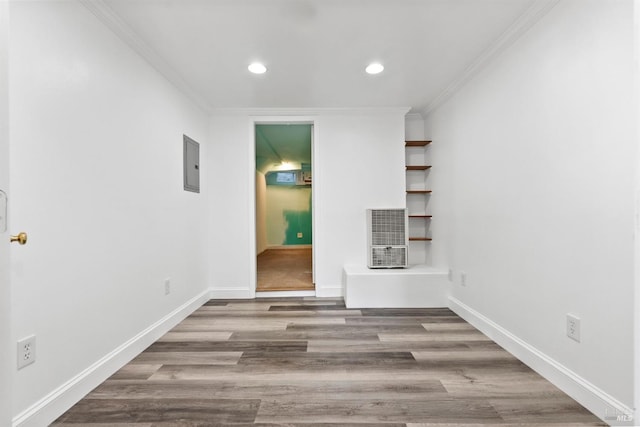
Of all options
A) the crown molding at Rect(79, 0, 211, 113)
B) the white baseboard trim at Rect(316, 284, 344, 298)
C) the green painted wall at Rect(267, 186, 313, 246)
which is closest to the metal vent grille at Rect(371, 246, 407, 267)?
the white baseboard trim at Rect(316, 284, 344, 298)

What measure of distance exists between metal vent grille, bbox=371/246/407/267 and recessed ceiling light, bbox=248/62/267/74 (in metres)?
2.16

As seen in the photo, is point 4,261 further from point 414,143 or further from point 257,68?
point 414,143

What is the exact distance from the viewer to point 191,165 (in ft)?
10.2

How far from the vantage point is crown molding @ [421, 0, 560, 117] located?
1.81m

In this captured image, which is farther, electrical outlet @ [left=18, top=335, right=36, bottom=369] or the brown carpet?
the brown carpet

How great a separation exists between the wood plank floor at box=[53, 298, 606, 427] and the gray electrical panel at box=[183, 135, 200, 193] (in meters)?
1.39

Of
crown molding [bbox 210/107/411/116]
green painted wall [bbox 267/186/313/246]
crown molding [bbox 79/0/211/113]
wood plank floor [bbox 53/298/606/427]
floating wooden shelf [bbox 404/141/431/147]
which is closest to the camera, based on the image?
wood plank floor [bbox 53/298/606/427]

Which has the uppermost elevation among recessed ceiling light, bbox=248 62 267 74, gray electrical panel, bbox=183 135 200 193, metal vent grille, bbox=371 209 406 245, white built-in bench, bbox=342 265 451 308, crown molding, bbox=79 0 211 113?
recessed ceiling light, bbox=248 62 267 74

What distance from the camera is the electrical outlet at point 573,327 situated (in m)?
1.60

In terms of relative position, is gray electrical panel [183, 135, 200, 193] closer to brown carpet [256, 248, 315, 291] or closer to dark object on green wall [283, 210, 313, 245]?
brown carpet [256, 248, 315, 291]

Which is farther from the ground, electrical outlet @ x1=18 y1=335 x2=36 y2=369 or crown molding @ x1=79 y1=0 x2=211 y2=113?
crown molding @ x1=79 y1=0 x2=211 y2=113

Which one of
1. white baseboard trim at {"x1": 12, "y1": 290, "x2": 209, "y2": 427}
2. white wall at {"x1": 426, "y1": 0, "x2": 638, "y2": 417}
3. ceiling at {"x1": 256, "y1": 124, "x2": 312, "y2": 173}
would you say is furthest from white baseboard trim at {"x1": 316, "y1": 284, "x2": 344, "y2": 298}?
ceiling at {"x1": 256, "y1": 124, "x2": 312, "y2": 173}

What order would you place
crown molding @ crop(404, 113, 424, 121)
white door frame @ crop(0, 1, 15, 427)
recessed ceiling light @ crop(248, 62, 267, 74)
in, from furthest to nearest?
crown molding @ crop(404, 113, 424, 121), recessed ceiling light @ crop(248, 62, 267, 74), white door frame @ crop(0, 1, 15, 427)

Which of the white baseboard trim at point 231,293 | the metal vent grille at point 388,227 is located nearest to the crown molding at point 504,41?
the metal vent grille at point 388,227
